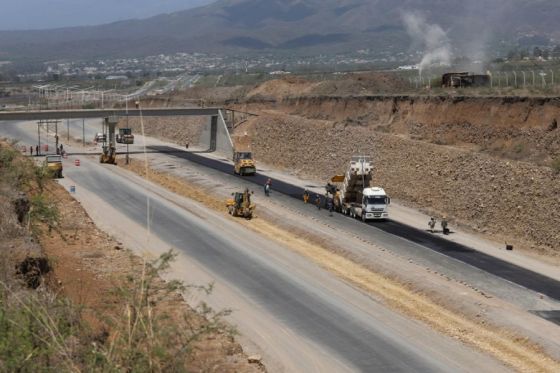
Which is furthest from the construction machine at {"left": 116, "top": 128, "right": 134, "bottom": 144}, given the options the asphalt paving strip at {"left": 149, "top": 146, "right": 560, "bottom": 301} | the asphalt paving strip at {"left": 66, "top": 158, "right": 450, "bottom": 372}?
the asphalt paving strip at {"left": 149, "top": 146, "right": 560, "bottom": 301}

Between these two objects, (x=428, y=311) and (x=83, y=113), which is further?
(x=83, y=113)

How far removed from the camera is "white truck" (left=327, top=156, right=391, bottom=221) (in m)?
56.8

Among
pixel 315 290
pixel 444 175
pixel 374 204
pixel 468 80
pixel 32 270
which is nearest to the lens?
pixel 32 270

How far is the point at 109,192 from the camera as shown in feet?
233

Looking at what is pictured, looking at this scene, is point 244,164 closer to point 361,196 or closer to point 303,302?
point 361,196

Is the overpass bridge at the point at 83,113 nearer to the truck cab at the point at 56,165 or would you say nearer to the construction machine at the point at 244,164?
the truck cab at the point at 56,165

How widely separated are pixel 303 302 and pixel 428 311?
546 cm

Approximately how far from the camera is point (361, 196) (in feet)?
193

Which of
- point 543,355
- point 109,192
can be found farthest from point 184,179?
point 543,355

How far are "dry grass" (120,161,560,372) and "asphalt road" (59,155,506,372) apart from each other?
113 centimetres

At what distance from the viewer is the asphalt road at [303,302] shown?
1217 inches

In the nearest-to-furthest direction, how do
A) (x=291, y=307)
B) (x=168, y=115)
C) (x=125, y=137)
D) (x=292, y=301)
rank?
1. (x=291, y=307)
2. (x=292, y=301)
3. (x=168, y=115)
4. (x=125, y=137)

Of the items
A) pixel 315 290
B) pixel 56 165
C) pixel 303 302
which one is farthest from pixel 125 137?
pixel 303 302

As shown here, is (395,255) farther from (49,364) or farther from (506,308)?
(49,364)
